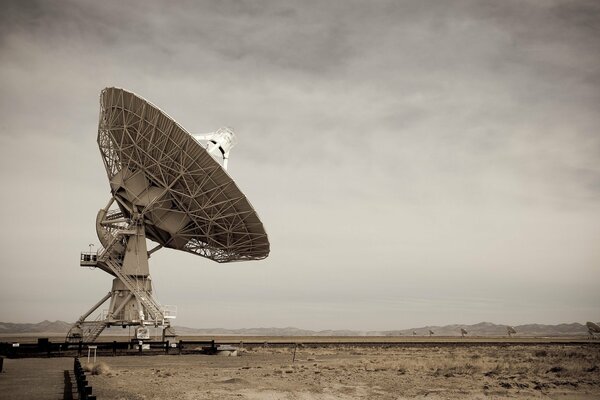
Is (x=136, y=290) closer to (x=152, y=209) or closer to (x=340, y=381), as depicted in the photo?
(x=152, y=209)

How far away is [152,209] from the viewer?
37.6 meters

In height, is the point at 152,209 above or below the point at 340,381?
above

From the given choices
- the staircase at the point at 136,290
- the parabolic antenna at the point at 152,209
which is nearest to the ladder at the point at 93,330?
the parabolic antenna at the point at 152,209

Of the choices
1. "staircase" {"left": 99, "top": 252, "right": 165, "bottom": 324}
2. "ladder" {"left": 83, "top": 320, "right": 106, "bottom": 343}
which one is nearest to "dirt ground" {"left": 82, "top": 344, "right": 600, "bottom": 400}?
"staircase" {"left": 99, "top": 252, "right": 165, "bottom": 324}

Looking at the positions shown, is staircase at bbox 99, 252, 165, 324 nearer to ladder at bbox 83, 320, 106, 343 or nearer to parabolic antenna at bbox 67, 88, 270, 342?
parabolic antenna at bbox 67, 88, 270, 342

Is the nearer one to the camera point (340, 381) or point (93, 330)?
point (340, 381)

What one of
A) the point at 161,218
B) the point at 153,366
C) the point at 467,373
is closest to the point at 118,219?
the point at 161,218

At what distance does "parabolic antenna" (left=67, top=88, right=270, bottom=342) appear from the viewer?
33.5 meters

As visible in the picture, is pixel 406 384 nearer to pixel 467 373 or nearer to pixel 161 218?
pixel 467 373

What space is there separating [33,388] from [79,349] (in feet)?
57.7

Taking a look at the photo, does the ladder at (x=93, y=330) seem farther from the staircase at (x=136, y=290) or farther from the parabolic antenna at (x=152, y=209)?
the staircase at (x=136, y=290)

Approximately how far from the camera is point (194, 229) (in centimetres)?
3903

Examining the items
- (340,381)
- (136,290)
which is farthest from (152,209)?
(340,381)

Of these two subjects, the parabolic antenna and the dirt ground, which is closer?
the dirt ground
